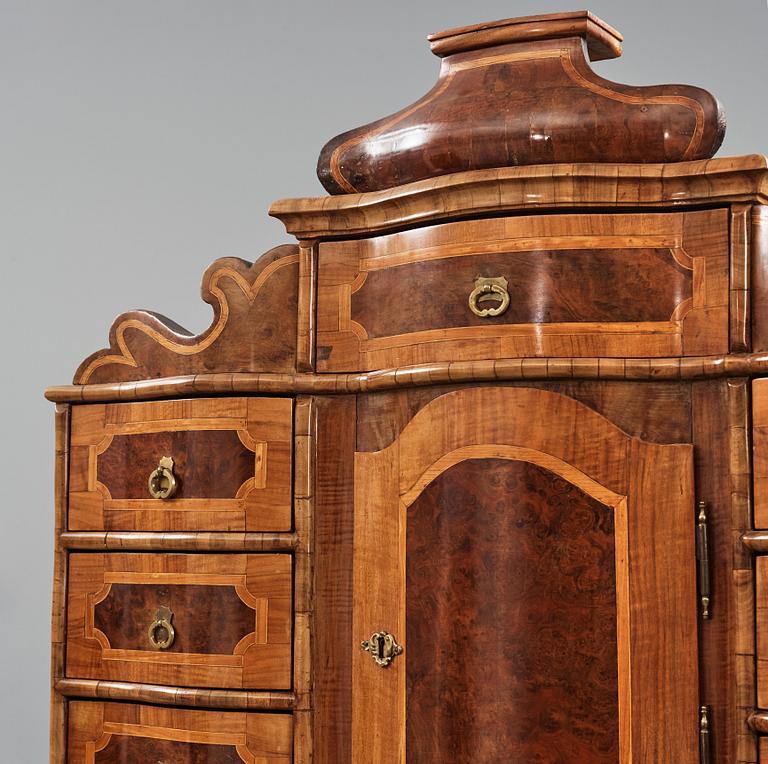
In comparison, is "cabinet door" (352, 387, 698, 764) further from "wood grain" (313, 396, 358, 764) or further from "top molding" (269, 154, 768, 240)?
"top molding" (269, 154, 768, 240)

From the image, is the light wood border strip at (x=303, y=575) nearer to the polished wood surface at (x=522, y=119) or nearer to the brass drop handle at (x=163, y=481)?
the brass drop handle at (x=163, y=481)

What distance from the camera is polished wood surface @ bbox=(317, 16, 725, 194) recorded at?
1.87 m

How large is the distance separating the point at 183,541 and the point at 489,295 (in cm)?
70

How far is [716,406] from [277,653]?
846 millimetres

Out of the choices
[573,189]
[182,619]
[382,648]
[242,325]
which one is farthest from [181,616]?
[573,189]

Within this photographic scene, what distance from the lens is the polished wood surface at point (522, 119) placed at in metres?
1.87

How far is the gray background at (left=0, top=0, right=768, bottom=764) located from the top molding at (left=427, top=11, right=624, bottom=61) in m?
1.16

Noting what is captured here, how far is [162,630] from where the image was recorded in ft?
6.93

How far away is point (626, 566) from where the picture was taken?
1794 millimetres

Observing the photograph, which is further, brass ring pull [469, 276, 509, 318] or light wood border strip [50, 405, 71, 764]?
light wood border strip [50, 405, 71, 764]

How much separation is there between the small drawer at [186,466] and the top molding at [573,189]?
1.39 ft

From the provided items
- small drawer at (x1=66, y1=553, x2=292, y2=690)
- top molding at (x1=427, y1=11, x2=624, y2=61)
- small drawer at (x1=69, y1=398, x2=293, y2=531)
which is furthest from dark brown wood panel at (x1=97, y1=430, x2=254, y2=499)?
top molding at (x1=427, y1=11, x2=624, y2=61)

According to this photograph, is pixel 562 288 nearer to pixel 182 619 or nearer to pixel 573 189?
pixel 573 189

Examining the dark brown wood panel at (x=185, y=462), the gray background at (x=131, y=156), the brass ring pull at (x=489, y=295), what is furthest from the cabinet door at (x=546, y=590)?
the gray background at (x=131, y=156)
